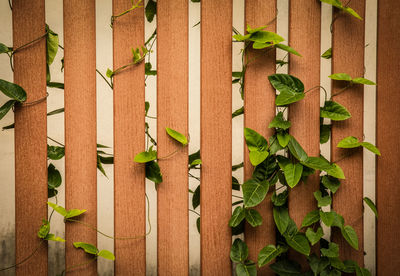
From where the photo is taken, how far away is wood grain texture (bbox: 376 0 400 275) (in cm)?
85

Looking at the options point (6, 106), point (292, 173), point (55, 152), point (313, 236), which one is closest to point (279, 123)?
point (292, 173)

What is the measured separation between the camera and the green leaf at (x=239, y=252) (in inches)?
31.7

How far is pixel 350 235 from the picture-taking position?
79cm

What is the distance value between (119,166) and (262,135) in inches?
19.3

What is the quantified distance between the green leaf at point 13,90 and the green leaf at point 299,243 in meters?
0.96

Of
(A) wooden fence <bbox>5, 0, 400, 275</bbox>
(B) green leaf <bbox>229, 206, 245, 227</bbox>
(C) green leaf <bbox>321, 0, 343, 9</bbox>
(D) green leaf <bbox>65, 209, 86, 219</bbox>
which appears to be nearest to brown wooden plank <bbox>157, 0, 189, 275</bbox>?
(A) wooden fence <bbox>5, 0, 400, 275</bbox>

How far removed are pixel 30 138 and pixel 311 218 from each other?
3.16 feet

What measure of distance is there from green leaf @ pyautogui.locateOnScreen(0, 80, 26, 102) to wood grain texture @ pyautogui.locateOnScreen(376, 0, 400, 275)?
1.20m

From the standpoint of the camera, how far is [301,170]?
770mm

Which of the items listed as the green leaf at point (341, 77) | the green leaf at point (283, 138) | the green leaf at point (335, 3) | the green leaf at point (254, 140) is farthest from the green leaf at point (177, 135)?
the green leaf at point (335, 3)

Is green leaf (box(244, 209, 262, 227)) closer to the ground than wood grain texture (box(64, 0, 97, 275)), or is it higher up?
closer to the ground

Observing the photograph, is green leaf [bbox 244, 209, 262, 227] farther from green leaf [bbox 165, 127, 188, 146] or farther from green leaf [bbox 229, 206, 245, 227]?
green leaf [bbox 165, 127, 188, 146]

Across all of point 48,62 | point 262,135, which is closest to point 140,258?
point 262,135

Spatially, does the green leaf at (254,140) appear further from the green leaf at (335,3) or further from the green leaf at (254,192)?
the green leaf at (335,3)
